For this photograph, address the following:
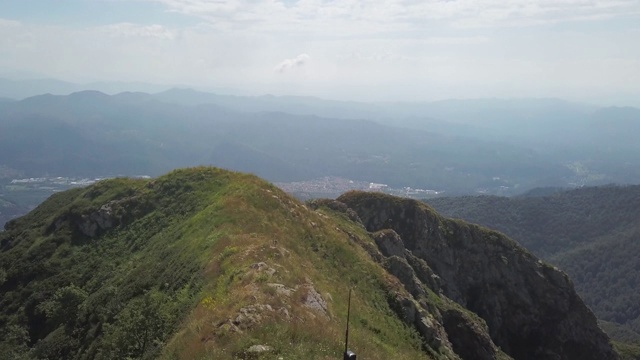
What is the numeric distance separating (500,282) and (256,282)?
58.5 meters

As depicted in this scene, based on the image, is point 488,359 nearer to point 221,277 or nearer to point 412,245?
point 412,245

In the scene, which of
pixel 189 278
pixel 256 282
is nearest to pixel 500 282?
pixel 189 278

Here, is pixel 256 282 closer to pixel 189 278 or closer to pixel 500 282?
pixel 189 278

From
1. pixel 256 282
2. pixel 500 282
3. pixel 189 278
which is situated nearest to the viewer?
pixel 256 282

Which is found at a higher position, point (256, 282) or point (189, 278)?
point (256, 282)

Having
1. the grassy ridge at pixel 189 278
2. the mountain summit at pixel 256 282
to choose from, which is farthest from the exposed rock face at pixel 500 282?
the grassy ridge at pixel 189 278

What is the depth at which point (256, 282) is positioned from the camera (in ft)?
83.9

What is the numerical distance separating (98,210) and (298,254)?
31369 millimetres

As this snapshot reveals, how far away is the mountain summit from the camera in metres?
23.9

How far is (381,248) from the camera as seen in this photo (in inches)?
2315

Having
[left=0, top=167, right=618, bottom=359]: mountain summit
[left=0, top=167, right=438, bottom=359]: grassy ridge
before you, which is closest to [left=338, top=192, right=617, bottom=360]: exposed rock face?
[left=0, top=167, right=618, bottom=359]: mountain summit

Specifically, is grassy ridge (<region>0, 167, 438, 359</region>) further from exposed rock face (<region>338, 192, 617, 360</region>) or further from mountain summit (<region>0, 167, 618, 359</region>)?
exposed rock face (<region>338, 192, 617, 360</region>)

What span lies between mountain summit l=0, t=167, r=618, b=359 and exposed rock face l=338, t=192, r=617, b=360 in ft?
0.66

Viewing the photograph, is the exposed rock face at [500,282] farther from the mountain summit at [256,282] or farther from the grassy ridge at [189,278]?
the grassy ridge at [189,278]
